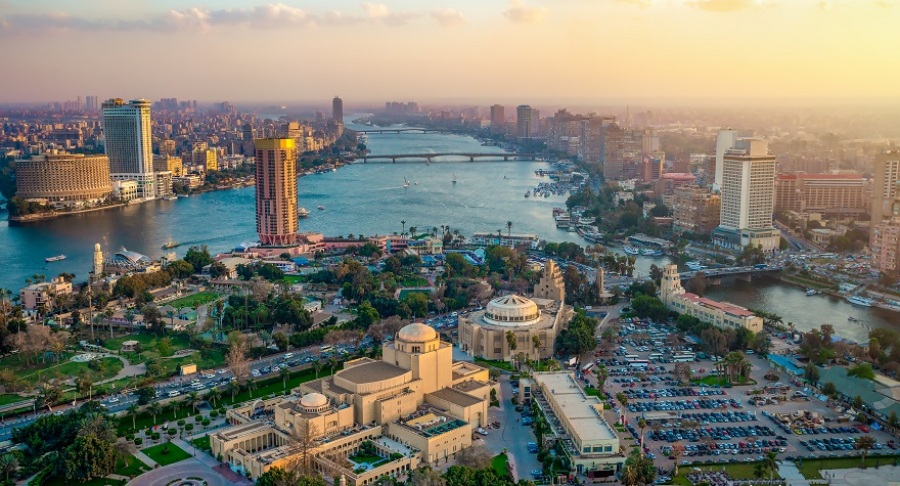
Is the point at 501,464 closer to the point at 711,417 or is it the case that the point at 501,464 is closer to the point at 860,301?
the point at 711,417

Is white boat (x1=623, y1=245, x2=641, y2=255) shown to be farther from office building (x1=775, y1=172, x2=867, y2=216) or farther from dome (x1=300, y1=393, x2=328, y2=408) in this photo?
dome (x1=300, y1=393, x2=328, y2=408)

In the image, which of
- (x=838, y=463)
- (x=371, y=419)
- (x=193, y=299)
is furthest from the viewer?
(x=193, y=299)

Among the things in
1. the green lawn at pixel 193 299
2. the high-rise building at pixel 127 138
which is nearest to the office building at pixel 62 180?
the high-rise building at pixel 127 138

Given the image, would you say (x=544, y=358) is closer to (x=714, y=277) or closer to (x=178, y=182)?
(x=714, y=277)

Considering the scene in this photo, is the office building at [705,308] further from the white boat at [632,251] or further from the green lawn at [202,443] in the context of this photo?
the green lawn at [202,443]

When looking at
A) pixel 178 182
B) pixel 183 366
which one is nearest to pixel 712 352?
pixel 183 366

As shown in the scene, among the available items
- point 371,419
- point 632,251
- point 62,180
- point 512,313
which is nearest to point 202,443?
point 371,419

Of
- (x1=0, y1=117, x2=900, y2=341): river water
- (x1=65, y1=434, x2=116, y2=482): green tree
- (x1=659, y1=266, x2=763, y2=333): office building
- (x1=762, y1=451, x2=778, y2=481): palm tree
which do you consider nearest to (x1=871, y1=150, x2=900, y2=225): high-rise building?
(x1=0, y1=117, x2=900, y2=341): river water
